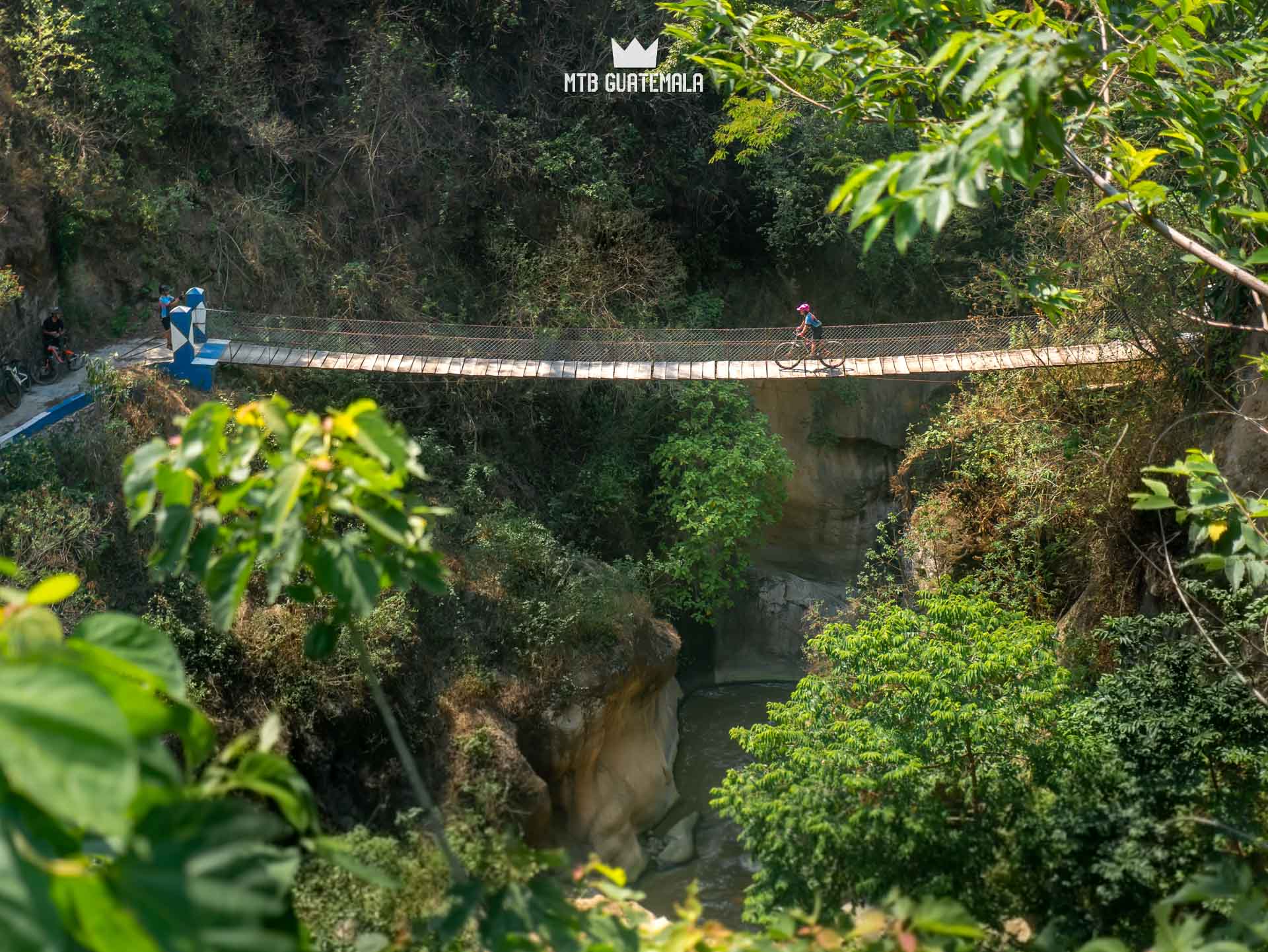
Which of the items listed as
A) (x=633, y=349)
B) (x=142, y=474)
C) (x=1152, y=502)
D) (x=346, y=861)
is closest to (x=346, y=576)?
(x=142, y=474)

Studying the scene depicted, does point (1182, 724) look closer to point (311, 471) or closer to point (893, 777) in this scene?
point (893, 777)

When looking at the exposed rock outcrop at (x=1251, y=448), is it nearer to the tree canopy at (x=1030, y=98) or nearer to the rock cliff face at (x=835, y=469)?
the tree canopy at (x=1030, y=98)

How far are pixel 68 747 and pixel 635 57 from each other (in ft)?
55.7

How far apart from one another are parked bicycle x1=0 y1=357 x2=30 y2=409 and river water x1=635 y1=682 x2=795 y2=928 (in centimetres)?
907

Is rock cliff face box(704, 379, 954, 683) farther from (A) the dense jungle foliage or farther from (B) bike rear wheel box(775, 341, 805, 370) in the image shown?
(B) bike rear wheel box(775, 341, 805, 370)

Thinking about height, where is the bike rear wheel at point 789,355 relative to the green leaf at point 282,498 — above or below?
below

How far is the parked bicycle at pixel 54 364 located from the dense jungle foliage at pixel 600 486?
0.56 m

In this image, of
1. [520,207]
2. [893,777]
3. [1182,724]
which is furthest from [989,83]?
[520,207]

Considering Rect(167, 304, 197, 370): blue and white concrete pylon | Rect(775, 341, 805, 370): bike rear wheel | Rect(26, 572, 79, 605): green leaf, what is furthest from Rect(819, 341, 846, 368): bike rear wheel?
Rect(26, 572, 79, 605): green leaf

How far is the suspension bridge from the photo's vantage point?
1330 centimetres

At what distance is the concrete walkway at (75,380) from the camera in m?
12.5

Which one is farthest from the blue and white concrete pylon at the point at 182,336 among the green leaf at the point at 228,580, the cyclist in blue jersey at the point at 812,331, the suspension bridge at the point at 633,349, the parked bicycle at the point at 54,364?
the green leaf at the point at 228,580

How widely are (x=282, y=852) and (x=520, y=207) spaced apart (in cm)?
1559

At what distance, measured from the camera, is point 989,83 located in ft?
14.1
